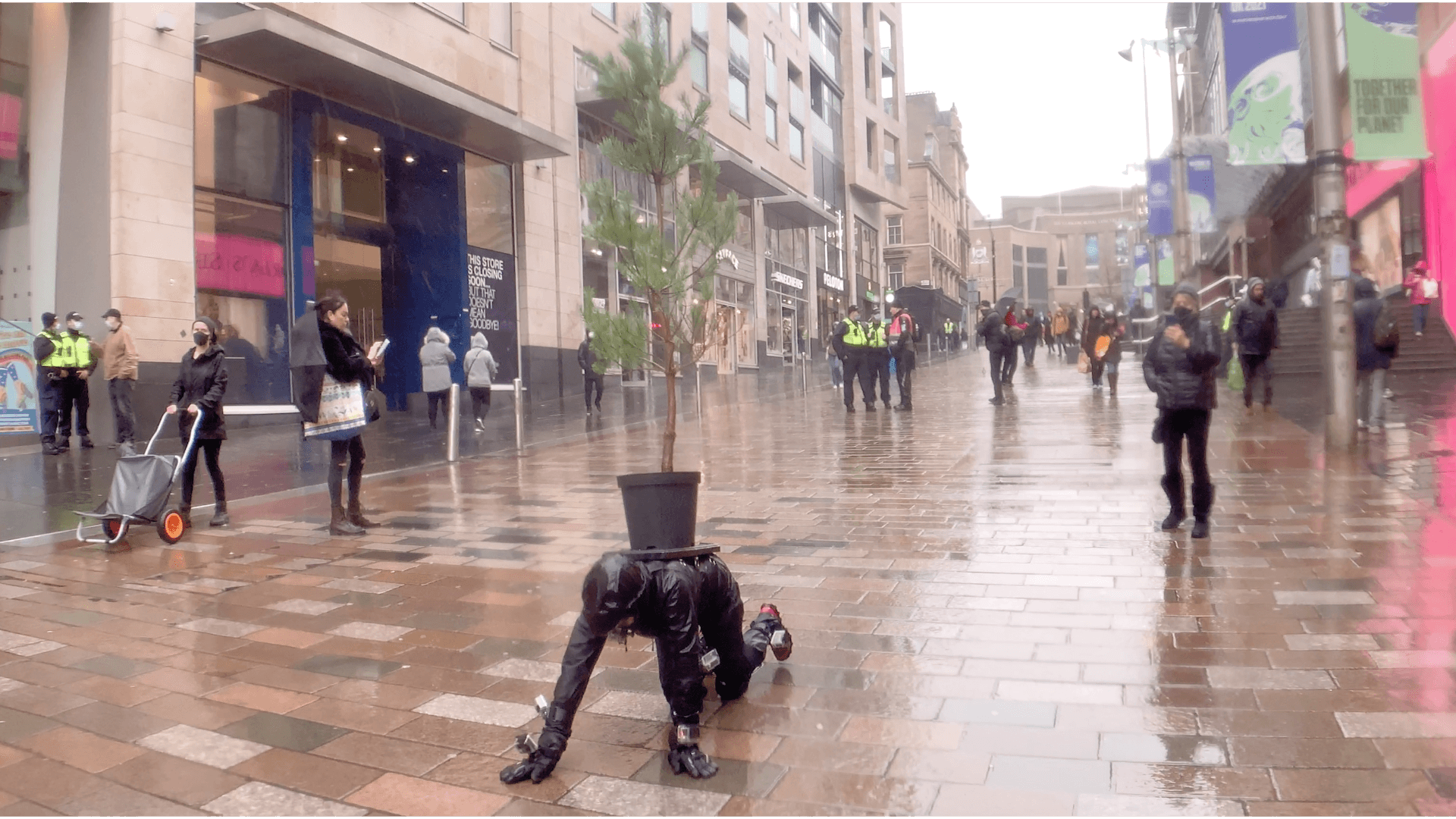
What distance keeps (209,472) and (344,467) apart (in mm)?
1190

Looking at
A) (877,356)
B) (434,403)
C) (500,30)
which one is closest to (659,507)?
(434,403)

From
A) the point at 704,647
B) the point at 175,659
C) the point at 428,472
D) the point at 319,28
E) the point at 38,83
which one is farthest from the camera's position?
the point at 319,28

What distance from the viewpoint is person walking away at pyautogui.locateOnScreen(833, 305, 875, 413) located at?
16.0 meters

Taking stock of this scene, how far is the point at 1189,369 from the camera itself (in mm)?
6328

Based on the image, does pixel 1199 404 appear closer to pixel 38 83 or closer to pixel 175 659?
pixel 175 659

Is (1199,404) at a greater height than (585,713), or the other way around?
(1199,404)

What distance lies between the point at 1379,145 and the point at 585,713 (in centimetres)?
995

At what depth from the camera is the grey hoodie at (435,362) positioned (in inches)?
597

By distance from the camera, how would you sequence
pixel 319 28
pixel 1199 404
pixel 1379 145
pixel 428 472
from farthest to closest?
pixel 319 28, pixel 428 472, pixel 1379 145, pixel 1199 404

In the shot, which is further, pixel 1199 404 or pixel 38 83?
pixel 38 83

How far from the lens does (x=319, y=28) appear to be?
50.1ft

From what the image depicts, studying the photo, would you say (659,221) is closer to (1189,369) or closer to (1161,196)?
(1189,369)

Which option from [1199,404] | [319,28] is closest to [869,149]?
[319,28]

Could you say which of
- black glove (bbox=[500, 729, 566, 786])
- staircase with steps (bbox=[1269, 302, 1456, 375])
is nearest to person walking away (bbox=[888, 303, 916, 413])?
staircase with steps (bbox=[1269, 302, 1456, 375])
